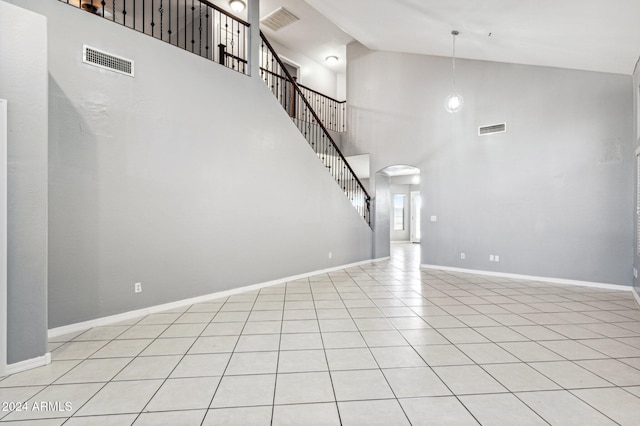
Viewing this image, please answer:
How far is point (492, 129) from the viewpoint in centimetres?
589

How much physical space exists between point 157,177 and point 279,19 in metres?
5.76

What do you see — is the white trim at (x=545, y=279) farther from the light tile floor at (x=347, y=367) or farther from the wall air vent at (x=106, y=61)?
the wall air vent at (x=106, y=61)

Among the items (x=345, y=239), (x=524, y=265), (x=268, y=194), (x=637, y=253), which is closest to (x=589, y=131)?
(x=637, y=253)

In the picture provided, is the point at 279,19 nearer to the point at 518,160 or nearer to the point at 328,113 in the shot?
the point at 328,113

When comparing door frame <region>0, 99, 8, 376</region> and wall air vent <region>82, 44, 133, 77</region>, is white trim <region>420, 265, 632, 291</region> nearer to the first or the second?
wall air vent <region>82, 44, 133, 77</region>

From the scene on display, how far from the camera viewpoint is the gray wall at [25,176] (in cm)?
226

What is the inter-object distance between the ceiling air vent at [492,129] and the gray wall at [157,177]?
371cm

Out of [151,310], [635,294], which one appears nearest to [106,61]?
[151,310]

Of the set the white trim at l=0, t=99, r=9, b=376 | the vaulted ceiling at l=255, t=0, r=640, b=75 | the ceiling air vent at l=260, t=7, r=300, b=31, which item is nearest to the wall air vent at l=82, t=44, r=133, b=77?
the white trim at l=0, t=99, r=9, b=376

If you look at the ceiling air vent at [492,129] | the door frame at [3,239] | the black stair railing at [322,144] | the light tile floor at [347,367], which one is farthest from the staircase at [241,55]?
the door frame at [3,239]

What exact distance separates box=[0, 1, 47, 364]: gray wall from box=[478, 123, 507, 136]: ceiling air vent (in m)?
6.59

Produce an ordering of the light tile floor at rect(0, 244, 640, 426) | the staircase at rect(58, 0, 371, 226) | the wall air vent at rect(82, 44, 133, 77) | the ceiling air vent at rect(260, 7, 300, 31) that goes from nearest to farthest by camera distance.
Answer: the light tile floor at rect(0, 244, 640, 426) < the wall air vent at rect(82, 44, 133, 77) < the staircase at rect(58, 0, 371, 226) < the ceiling air vent at rect(260, 7, 300, 31)

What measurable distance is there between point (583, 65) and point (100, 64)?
22.4 feet

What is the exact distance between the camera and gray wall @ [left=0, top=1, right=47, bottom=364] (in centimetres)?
226
